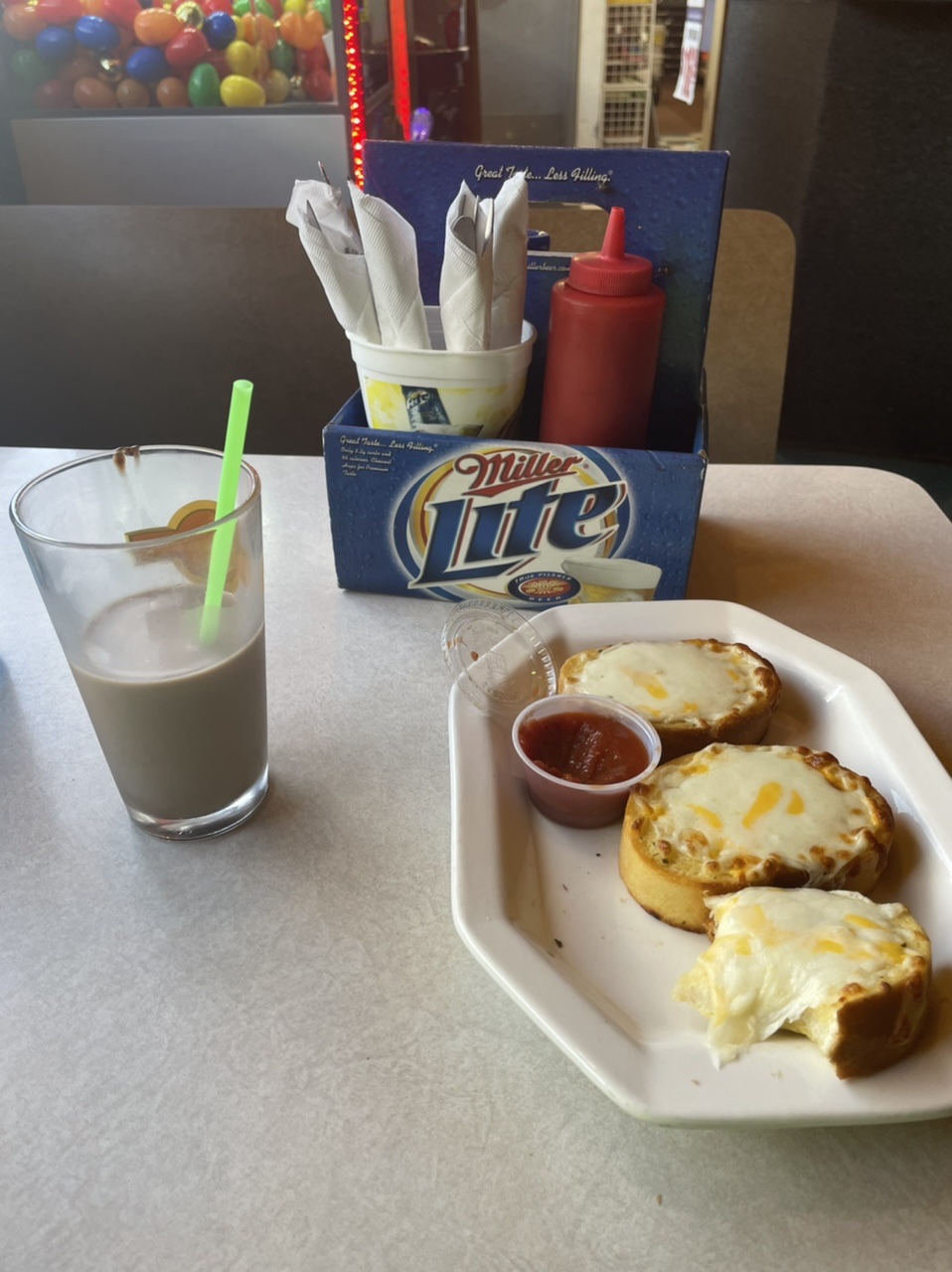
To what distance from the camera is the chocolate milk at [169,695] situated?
26.8 inches

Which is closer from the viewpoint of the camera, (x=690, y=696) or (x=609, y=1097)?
(x=609, y=1097)

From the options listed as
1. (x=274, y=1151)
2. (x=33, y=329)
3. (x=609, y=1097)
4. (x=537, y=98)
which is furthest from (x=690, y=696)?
(x=537, y=98)

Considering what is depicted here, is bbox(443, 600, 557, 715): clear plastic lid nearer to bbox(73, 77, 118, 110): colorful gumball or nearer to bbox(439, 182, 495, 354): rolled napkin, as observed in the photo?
bbox(439, 182, 495, 354): rolled napkin

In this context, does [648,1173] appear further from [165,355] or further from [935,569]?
[165,355]

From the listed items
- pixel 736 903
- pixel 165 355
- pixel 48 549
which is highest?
pixel 48 549

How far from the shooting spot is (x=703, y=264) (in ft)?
3.39

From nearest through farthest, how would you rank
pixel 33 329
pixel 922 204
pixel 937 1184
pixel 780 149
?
pixel 937 1184, pixel 33 329, pixel 922 204, pixel 780 149

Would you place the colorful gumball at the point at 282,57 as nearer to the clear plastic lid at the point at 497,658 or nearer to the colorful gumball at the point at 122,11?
the colorful gumball at the point at 122,11

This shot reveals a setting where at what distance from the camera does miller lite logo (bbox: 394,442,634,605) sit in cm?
97

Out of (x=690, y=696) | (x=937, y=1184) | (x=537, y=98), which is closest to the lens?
(x=937, y=1184)

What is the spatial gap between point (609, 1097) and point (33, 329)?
6.42 ft

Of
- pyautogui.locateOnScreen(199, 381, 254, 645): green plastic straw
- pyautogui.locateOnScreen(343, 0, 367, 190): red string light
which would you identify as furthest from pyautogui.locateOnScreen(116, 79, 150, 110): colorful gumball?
pyautogui.locateOnScreen(199, 381, 254, 645): green plastic straw

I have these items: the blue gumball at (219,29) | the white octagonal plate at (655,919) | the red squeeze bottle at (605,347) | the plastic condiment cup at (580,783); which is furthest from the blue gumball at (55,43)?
the plastic condiment cup at (580,783)

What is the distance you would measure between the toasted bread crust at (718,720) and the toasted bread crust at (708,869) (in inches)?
3.7
